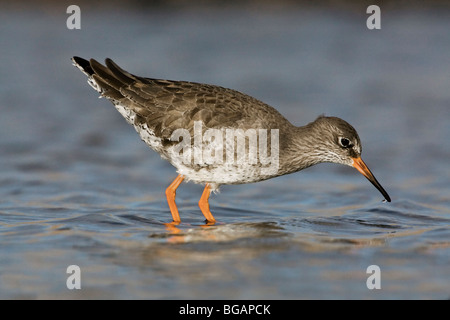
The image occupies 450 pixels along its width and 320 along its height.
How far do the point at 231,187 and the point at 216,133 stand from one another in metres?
3.16

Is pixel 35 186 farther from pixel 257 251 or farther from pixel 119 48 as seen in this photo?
pixel 119 48

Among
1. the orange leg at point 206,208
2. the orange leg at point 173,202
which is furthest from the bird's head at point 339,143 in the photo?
the orange leg at point 173,202

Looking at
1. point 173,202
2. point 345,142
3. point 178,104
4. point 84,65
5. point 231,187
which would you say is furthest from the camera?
point 231,187

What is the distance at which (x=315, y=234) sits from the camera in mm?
9938

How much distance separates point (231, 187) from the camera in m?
13.4

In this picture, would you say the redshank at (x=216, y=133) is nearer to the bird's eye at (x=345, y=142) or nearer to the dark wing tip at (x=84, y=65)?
the bird's eye at (x=345, y=142)

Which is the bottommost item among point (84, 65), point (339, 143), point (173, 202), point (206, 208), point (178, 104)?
point (206, 208)

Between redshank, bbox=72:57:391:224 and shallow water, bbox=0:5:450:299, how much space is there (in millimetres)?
876

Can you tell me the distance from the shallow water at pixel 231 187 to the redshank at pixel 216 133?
88cm

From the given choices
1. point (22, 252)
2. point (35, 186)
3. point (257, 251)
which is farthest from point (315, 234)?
point (35, 186)

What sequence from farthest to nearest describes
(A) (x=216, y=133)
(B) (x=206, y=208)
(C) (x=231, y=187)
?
(C) (x=231, y=187), (B) (x=206, y=208), (A) (x=216, y=133)

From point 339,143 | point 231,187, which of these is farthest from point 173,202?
point 339,143

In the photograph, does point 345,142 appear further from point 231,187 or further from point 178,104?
point 231,187
